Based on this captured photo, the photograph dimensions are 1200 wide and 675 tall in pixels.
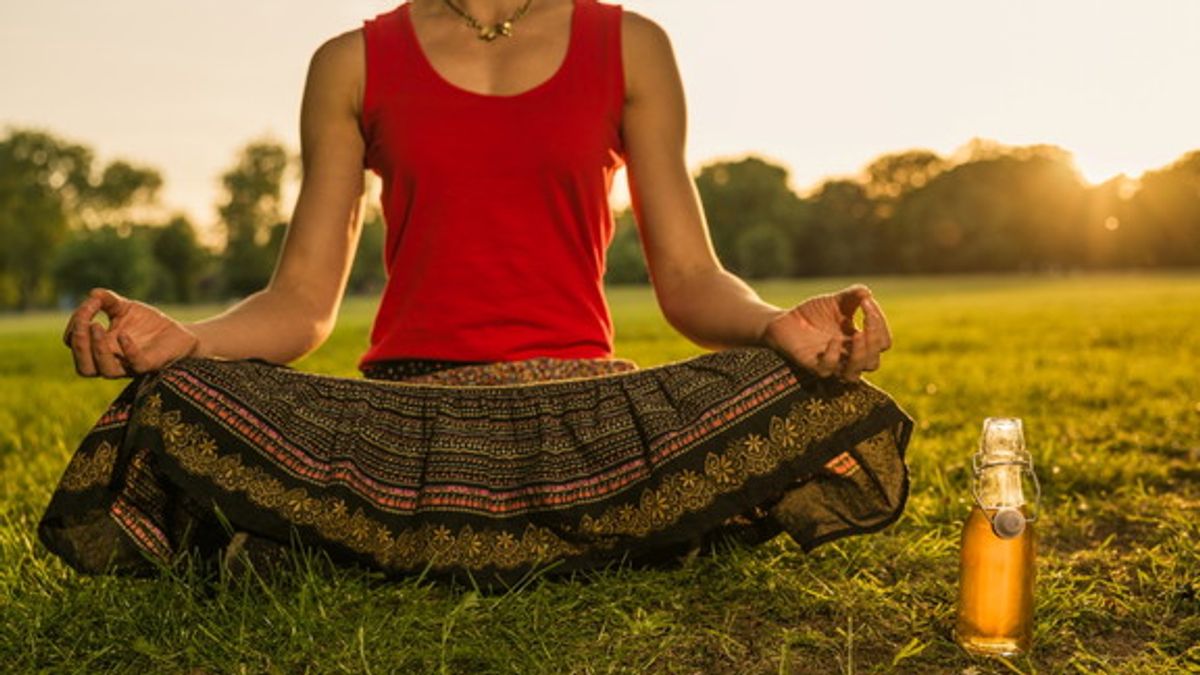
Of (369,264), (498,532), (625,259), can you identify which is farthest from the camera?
(369,264)

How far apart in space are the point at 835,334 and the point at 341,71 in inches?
65.6

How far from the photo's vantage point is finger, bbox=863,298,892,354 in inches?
102

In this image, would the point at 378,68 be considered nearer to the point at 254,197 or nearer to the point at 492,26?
the point at 492,26

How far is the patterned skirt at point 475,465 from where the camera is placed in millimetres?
2932

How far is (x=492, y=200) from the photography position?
3506mm

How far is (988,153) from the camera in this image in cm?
9225

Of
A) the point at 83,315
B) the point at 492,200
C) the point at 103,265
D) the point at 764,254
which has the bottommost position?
the point at 103,265

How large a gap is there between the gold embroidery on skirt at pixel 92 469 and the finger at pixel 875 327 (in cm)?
177

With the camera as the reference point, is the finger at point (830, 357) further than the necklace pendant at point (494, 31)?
No

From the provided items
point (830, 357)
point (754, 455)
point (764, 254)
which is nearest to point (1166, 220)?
point (764, 254)

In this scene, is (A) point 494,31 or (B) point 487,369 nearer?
(B) point 487,369

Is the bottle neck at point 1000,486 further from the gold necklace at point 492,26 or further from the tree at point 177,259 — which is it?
the tree at point 177,259

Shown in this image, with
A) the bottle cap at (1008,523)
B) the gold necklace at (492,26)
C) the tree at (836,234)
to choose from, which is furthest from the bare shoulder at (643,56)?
the tree at (836,234)

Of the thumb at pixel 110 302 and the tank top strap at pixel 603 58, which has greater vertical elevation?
the tank top strap at pixel 603 58
